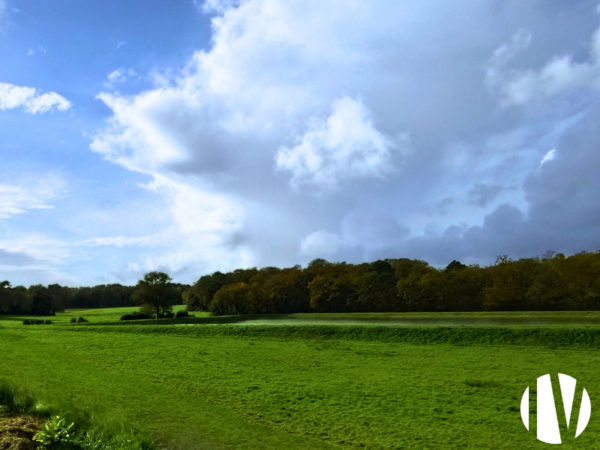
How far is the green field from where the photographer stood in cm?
1263

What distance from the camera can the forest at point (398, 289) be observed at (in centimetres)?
6384

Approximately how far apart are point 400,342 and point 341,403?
20652 mm

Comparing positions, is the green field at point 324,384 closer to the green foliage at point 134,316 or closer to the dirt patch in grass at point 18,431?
the dirt patch in grass at point 18,431

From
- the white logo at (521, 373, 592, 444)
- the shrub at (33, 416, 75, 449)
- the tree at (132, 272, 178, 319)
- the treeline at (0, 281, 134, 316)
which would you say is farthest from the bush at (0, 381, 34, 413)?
the treeline at (0, 281, 134, 316)

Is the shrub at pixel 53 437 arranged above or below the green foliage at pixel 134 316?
above

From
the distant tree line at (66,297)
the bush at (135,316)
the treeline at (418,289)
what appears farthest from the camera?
the distant tree line at (66,297)

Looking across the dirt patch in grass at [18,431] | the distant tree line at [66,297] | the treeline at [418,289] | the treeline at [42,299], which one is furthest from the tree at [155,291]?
the dirt patch in grass at [18,431]

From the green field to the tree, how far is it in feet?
151

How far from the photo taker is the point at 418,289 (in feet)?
250

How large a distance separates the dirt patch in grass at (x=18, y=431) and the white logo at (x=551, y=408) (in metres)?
12.7

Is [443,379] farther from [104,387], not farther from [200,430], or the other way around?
[104,387]

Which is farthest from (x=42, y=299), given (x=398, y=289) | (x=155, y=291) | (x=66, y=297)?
(x=398, y=289)

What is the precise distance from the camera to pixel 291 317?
72.3 metres

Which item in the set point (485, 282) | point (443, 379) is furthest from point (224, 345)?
point (485, 282)
